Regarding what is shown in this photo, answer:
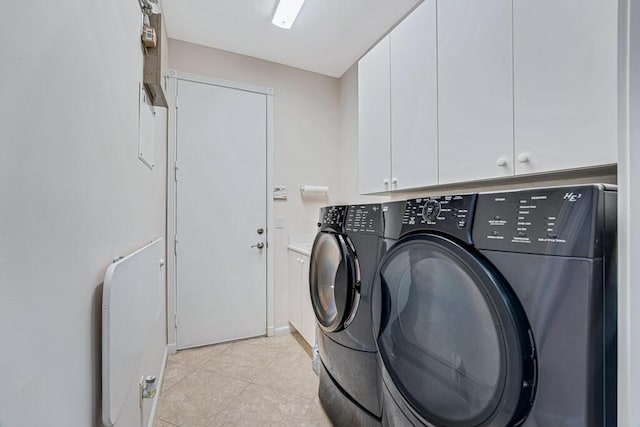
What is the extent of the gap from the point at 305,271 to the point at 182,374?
3.87ft

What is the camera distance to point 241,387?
6.46ft

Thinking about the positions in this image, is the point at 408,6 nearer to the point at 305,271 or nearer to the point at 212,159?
the point at 212,159

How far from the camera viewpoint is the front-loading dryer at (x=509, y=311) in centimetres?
55

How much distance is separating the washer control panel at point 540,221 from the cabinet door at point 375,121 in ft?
3.81

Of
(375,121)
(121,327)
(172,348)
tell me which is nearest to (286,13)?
(375,121)

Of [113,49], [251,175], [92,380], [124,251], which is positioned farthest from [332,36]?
[92,380]

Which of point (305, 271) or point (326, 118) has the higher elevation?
point (326, 118)

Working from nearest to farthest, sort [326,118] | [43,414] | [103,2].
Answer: [43,414] → [103,2] → [326,118]

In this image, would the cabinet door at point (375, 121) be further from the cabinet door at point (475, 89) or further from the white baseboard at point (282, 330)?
the white baseboard at point (282, 330)

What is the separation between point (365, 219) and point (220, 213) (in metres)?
1.71

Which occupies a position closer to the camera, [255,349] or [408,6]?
[408,6]

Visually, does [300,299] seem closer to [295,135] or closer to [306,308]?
[306,308]

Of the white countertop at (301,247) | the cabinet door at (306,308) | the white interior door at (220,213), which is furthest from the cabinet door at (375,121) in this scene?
the white interior door at (220,213)

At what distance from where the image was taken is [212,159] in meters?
2.60
